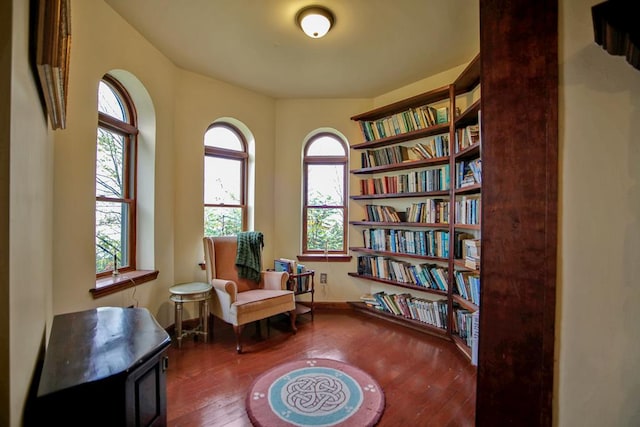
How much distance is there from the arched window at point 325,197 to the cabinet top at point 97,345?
244cm

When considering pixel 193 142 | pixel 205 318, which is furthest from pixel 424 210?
pixel 193 142

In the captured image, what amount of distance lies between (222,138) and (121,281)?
1937 mm

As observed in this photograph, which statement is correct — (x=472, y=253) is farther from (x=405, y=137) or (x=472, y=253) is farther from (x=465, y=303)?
(x=405, y=137)

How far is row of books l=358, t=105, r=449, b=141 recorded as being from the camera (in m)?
2.88

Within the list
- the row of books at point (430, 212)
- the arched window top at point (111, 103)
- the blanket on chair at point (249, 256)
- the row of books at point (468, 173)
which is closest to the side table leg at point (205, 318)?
the blanket on chair at point (249, 256)

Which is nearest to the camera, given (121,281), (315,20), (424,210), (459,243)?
(315,20)

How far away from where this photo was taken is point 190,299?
253 centimetres

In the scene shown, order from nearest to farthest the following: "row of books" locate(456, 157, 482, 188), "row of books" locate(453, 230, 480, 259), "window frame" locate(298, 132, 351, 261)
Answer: "row of books" locate(456, 157, 482, 188)
"row of books" locate(453, 230, 480, 259)
"window frame" locate(298, 132, 351, 261)

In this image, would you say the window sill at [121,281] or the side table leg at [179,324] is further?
the side table leg at [179,324]

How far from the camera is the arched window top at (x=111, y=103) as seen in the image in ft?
7.40

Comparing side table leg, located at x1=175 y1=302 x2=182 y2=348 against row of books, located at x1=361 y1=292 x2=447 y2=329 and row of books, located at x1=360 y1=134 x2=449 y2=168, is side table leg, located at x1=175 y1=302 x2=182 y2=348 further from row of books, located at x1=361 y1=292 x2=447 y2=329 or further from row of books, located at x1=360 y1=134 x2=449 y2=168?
row of books, located at x1=360 y1=134 x2=449 y2=168

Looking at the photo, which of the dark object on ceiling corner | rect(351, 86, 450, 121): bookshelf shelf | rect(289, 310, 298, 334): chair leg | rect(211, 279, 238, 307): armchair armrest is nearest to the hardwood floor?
rect(289, 310, 298, 334): chair leg

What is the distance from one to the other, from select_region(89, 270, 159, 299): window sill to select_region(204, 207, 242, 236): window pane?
843 mm

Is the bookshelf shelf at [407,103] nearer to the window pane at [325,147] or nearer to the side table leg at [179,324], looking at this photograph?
the window pane at [325,147]
